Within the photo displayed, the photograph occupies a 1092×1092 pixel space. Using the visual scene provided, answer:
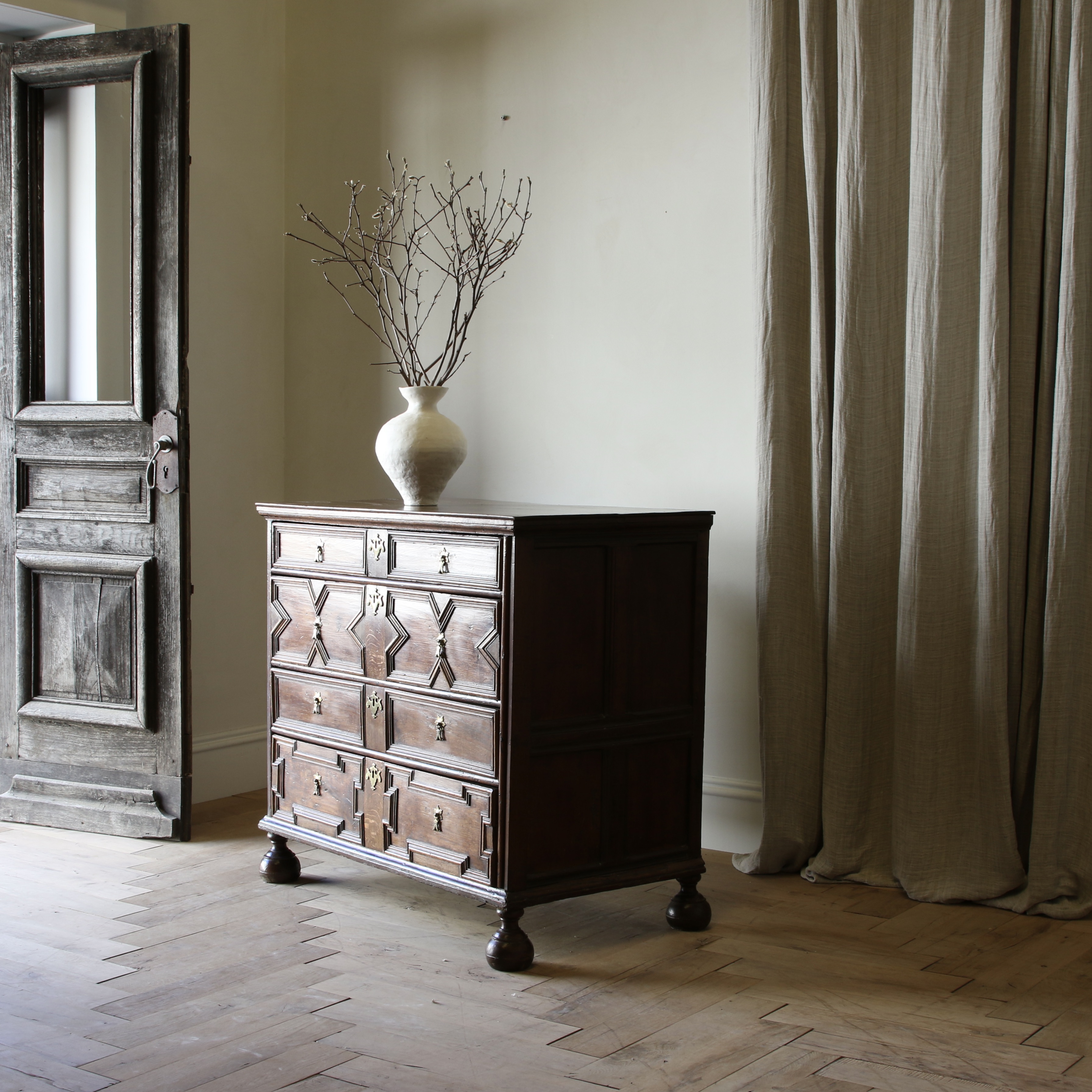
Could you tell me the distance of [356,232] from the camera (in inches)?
147

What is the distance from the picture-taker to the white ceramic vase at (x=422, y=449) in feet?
8.72

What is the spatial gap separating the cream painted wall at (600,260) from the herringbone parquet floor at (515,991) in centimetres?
64

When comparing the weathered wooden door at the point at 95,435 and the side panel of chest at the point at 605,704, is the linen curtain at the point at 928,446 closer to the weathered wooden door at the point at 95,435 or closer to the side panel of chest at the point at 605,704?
the side panel of chest at the point at 605,704

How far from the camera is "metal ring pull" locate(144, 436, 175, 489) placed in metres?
→ 3.17

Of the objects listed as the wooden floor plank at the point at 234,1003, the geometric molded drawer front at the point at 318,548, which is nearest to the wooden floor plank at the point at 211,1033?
the wooden floor plank at the point at 234,1003

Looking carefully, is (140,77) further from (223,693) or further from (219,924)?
(219,924)

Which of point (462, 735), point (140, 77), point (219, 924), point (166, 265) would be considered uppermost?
point (140, 77)

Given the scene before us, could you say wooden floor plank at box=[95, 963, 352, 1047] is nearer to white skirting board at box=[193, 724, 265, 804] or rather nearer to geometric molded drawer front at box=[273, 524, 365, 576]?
geometric molded drawer front at box=[273, 524, 365, 576]

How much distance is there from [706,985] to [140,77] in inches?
106

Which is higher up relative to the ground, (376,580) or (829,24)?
(829,24)

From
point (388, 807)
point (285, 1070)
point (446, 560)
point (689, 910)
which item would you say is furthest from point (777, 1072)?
point (446, 560)

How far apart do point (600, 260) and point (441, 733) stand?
1.45m

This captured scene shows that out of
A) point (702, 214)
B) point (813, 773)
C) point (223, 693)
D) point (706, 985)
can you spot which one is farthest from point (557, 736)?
point (223, 693)

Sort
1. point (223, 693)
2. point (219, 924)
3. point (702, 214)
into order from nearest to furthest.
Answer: point (219, 924)
point (702, 214)
point (223, 693)
